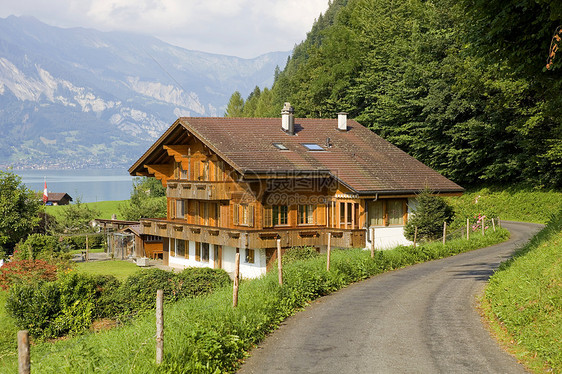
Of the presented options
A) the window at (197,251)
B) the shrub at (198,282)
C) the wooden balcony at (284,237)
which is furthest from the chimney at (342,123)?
the shrub at (198,282)

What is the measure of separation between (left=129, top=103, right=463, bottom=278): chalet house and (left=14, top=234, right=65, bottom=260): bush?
10.2m

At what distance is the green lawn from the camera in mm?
45713

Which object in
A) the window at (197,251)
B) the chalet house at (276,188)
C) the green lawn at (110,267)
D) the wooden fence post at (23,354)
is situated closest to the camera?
the wooden fence post at (23,354)

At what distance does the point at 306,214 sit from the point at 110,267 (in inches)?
748

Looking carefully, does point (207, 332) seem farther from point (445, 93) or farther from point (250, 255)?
point (445, 93)

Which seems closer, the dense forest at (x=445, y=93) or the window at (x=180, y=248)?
the dense forest at (x=445, y=93)

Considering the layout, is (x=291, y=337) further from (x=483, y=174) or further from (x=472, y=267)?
(x=483, y=174)

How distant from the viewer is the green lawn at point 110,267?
4571 cm

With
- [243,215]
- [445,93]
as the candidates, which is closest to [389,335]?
[243,215]

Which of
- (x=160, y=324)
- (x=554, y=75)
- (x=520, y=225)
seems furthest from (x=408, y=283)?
(x=520, y=225)

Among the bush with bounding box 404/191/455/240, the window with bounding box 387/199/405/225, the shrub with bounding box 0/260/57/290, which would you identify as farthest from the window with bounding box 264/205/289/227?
the shrub with bounding box 0/260/57/290

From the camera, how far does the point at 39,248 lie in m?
50.2

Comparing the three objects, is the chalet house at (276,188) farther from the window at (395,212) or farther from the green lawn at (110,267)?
the green lawn at (110,267)

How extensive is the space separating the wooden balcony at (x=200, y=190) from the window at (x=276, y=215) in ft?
9.08
